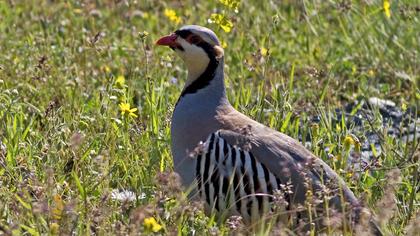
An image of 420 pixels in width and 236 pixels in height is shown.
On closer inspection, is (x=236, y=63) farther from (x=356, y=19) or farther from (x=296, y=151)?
(x=296, y=151)

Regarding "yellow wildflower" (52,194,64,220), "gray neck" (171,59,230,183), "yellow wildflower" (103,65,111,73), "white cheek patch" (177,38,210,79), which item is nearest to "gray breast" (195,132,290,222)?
"gray neck" (171,59,230,183)

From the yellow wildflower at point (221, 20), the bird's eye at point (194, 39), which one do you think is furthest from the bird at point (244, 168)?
the yellow wildflower at point (221, 20)

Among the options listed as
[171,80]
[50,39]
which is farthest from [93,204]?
[50,39]

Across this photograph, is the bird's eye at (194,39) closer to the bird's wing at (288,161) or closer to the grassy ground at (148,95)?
the grassy ground at (148,95)

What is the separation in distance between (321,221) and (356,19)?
390 cm

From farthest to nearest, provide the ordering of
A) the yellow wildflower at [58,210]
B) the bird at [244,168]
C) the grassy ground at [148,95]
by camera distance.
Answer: the bird at [244,168], the grassy ground at [148,95], the yellow wildflower at [58,210]

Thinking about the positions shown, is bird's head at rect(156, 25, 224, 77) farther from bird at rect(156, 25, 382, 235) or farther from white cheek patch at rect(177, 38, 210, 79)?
bird at rect(156, 25, 382, 235)

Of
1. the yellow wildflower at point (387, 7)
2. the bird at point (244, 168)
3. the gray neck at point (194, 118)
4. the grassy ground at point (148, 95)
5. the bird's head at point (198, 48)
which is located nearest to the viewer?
the grassy ground at point (148, 95)

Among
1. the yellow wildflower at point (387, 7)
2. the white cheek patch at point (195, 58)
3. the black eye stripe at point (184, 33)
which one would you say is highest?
the black eye stripe at point (184, 33)

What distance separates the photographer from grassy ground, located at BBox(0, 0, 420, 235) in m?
5.15

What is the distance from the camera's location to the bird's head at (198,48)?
608 centimetres

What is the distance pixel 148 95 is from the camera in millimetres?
6621

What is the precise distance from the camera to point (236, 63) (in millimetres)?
8336

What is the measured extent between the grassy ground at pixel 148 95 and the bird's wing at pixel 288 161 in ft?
0.95
